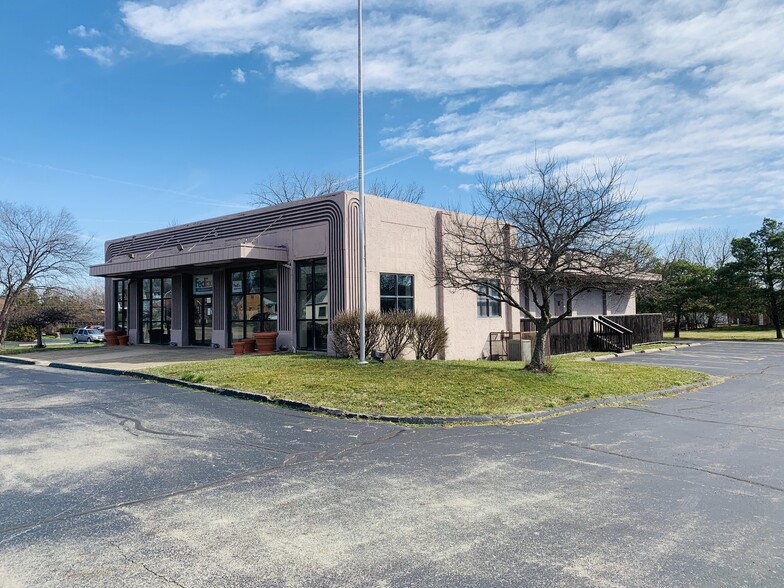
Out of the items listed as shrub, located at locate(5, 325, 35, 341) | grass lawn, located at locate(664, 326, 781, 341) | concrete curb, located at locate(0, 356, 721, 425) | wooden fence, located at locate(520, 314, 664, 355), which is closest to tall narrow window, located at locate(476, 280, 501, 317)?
wooden fence, located at locate(520, 314, 664, 355)

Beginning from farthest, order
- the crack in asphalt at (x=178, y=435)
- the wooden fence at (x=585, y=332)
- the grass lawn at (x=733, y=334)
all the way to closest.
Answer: the grass lawn at (x=733, y=334)
the wooden fence at (x=585, y=332)
the crack in asphalt at (x=178, y=435)

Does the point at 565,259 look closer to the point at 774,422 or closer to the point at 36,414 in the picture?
the point at 774,422

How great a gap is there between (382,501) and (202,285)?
21094 mm

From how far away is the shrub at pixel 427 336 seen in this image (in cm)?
1817

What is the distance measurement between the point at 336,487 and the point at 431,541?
5.44 ft

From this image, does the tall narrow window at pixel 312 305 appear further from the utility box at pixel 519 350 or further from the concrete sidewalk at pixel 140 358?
the utility box at pixel 519 350

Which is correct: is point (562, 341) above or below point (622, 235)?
below

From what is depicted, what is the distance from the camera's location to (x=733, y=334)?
4266 cm

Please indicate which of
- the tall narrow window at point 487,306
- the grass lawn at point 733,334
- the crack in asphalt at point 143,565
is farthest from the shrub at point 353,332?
the grass lawn at point 733,334

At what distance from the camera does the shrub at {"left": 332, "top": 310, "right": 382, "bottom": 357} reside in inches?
672

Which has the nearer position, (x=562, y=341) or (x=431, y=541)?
(x=431, y=541)

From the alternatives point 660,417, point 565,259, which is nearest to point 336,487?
point 660,417

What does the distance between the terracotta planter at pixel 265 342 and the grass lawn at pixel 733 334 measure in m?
31.8

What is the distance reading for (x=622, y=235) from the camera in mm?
14414
